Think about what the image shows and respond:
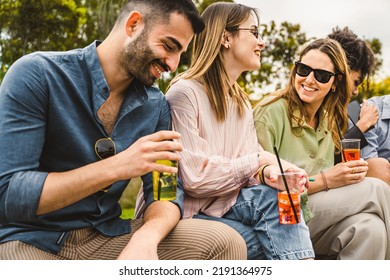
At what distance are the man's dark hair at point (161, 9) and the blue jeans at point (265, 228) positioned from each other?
1100mm

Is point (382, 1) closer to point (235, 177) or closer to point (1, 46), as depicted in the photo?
point (235, 177)

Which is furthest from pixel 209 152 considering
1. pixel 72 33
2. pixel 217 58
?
pixel 72 33

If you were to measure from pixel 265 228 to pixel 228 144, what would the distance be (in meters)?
0.66

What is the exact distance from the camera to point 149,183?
298 cm

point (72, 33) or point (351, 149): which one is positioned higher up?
point (351, 149)

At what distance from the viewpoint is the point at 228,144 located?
135 inches

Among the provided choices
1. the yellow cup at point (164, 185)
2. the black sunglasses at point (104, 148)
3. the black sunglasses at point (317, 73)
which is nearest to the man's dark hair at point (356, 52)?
the black sunglasses at point (317, 73)

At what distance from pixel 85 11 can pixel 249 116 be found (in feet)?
39.2

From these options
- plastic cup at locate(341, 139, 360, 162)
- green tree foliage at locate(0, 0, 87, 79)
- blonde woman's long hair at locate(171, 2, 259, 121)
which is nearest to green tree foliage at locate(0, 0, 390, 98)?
green tree foliage at locate(0, 0, 87, 79)

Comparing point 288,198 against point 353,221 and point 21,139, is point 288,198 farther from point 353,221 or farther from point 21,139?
point 21,139

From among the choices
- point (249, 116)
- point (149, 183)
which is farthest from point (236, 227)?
point (249, 116)

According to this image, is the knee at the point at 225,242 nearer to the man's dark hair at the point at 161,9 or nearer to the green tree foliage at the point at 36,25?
the man's dark hair at the point at 161,9

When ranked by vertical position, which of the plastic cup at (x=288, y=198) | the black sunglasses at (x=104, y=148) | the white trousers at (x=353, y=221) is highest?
the black sunglasses at (x=104, y=148)

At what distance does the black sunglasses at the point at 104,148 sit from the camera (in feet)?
8.81
